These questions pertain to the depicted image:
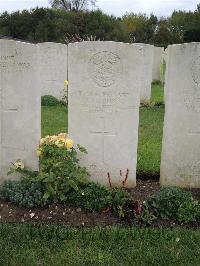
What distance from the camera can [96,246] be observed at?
4230 millimetres

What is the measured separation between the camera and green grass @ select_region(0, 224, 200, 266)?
4.00m

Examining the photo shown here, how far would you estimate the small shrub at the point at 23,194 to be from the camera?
493 cm

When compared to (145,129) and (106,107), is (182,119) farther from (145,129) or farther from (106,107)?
(145,129)

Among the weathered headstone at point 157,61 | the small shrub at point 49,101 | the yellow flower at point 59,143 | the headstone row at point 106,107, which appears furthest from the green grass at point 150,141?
the weathered headstone at point 157,61

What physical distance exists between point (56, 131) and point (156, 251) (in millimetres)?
5235

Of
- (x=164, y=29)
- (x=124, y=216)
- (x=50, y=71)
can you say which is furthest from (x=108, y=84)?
(x=164, y=29)

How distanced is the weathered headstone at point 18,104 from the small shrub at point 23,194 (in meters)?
0.33

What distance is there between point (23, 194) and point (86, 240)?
1111mm

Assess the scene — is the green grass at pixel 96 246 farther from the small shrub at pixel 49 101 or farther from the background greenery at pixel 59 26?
the background greenery at pixel 59 26

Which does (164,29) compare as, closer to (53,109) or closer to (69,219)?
(53,109)

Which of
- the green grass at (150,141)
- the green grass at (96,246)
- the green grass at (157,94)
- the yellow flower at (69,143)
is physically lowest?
the green grass at (96,246)

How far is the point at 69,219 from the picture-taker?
187 inches

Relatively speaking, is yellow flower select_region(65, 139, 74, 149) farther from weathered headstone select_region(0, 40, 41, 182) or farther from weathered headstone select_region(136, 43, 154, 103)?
weathered headstone select_region(136, 43, 154, 103)

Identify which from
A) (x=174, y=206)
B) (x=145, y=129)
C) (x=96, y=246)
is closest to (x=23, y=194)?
(x=96, y=246)
